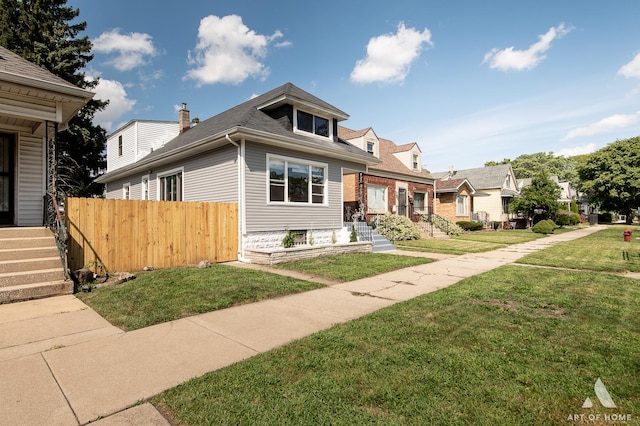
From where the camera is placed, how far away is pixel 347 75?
663 inches

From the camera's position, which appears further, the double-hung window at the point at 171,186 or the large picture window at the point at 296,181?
the double-hung window at the point at 171,186

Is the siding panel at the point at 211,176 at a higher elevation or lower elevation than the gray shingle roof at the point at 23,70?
lower

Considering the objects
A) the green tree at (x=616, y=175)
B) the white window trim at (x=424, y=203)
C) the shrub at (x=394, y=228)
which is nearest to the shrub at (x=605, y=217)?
the green tree at (x=616, y=175)

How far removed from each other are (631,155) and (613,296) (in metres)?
47.5

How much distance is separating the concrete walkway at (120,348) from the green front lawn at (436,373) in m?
0.34

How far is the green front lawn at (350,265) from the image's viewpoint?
852 cm

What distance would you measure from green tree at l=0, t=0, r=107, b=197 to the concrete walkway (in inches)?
816

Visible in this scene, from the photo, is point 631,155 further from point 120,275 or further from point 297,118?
point 120,275

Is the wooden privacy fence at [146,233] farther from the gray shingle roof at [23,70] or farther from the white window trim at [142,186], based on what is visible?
the white window trim at [142,186]

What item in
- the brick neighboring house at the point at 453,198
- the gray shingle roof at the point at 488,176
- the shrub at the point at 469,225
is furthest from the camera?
the gray shingle roof at the point at 488,176

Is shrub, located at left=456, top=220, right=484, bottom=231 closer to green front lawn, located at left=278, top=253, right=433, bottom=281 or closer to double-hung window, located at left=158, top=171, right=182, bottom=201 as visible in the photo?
green front lawn, located at left=278, top=253, right=433, bottom=281

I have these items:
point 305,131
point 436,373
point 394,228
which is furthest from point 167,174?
point 436,373

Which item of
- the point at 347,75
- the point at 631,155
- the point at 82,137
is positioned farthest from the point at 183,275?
the point at 631,155

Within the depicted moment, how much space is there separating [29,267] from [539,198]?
32.7 meters
